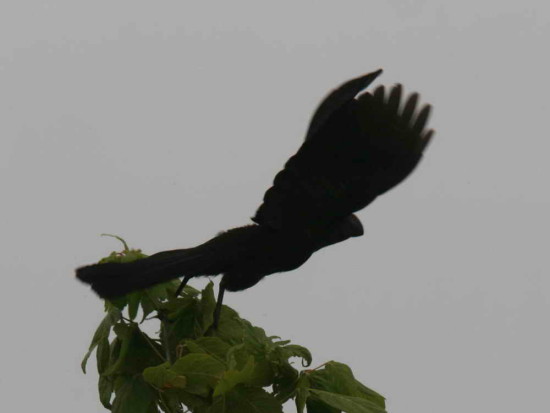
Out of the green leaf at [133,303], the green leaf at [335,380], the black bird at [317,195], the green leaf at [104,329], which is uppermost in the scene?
the black bird at [317,195]

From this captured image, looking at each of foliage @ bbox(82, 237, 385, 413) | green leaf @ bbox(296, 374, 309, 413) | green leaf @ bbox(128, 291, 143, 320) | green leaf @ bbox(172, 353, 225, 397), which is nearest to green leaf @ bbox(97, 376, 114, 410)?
foliage @ bbox(82, 237, 385, 413)

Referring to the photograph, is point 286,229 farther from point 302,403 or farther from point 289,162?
point 302,403

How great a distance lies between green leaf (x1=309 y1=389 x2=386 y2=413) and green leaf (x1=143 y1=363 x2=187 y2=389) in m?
0.23

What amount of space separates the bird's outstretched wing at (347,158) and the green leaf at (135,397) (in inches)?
15.4

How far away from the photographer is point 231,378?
4.31ft

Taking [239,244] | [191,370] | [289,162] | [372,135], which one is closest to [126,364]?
[191,370]

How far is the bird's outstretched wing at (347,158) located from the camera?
4.96ft

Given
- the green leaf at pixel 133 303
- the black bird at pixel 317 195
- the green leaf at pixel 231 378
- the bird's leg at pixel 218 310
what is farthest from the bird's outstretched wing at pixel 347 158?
the green leaf at pixel 231 378

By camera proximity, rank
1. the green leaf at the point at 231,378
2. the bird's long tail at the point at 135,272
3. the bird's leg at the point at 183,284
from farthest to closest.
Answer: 1. the bird's leg at the point at 183,284
2. the bird's long tail at the point at 135,272
3. the green leaf at the point at 231,378

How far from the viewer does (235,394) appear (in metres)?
1.34

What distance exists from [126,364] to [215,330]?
17cm

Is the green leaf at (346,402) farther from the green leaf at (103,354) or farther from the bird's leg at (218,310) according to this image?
the green leaf at (103,354)

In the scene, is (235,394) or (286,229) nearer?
(235,394)

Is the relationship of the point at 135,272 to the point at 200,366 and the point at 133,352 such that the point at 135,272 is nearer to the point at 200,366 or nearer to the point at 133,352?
the point at 133,352
